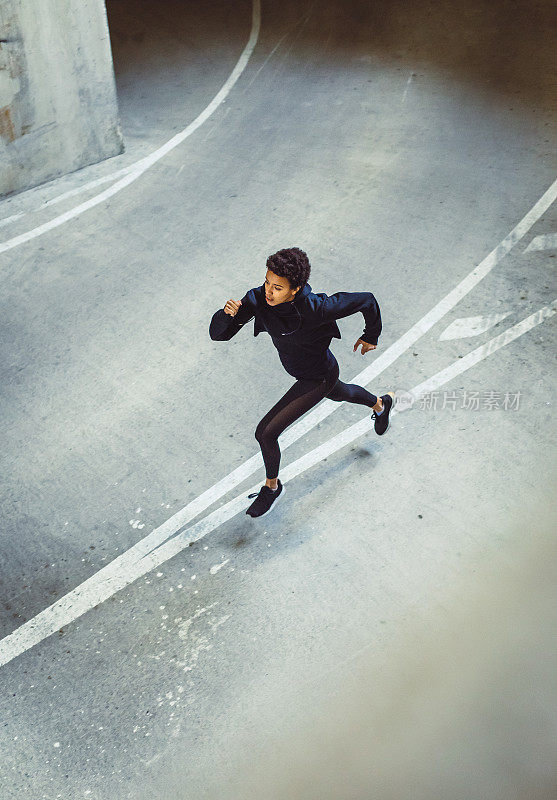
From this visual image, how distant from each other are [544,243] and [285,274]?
4725 millimetres

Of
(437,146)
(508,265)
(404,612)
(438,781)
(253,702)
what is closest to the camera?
(438,781)

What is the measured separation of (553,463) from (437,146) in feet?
19.4

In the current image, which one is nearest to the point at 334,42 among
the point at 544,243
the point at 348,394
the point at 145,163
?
the point at 145,163

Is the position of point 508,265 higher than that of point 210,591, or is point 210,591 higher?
point 508,265

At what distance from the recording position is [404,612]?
17.0ft

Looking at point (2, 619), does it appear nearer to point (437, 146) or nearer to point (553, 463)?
point (553, 463)

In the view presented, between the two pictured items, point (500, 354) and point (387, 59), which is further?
point (387, 59)

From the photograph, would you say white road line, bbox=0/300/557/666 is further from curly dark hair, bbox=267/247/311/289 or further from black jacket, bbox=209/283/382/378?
curly dark hair, bbox=267/247/311/289

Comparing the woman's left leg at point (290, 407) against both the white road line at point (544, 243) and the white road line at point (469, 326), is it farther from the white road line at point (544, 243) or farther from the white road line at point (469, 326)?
the white road line at point (544, 243)

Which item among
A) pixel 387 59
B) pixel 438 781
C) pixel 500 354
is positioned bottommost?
pixel 438 781

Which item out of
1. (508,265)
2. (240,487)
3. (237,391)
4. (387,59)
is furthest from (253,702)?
(387,59)

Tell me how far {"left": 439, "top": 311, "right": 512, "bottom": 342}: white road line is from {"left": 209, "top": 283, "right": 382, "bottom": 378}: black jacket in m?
2.19

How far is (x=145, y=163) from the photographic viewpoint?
1070 centimetres

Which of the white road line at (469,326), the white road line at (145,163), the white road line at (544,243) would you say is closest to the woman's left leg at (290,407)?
the white road line at (469,326)
